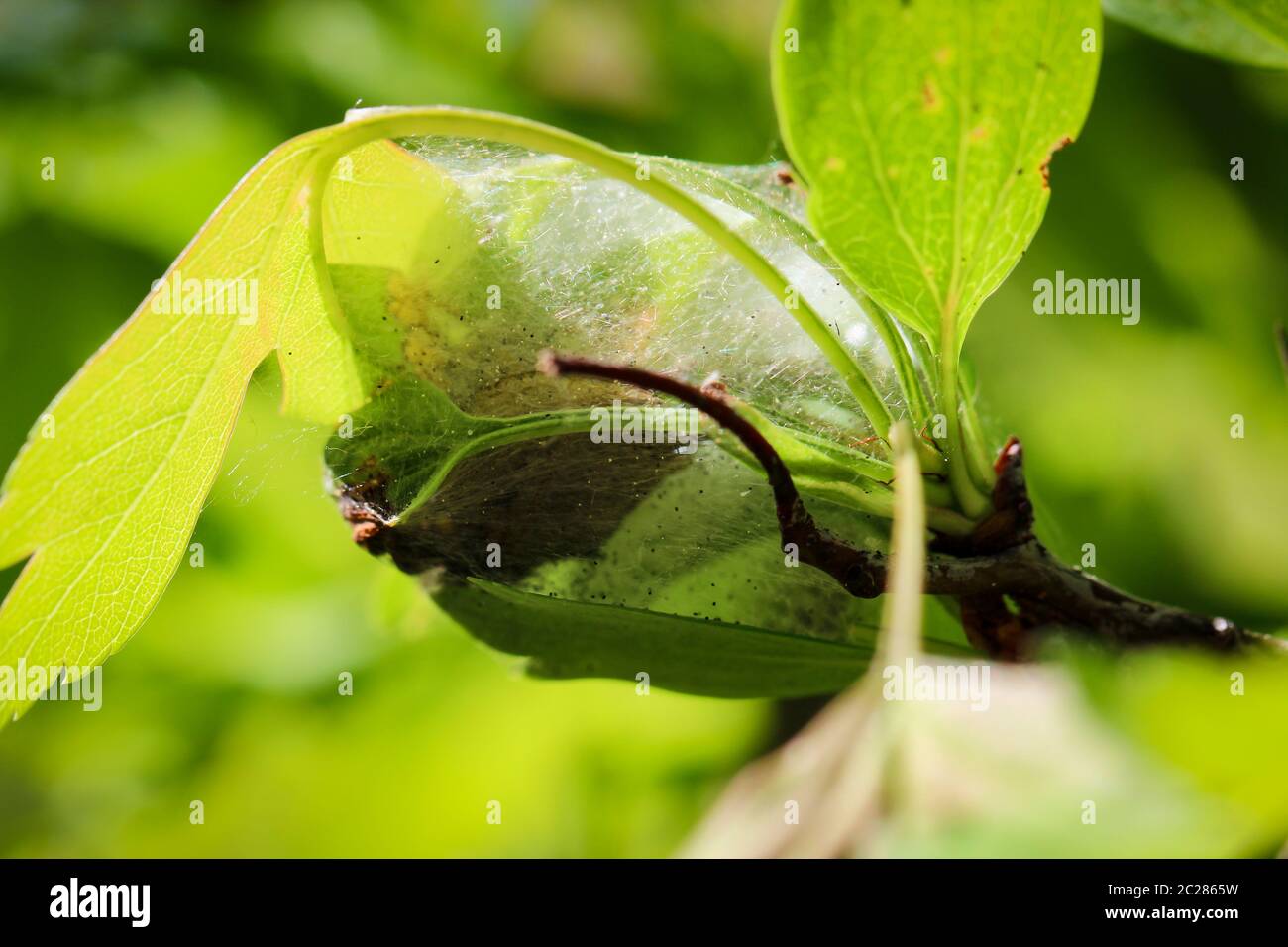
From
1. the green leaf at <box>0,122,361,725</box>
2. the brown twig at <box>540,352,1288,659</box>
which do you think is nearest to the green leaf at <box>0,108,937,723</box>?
the green leaf at <box>0,122,361,725</box>

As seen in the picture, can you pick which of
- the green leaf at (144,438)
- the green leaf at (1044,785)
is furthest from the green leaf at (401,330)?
the green leaf at (1044,785)

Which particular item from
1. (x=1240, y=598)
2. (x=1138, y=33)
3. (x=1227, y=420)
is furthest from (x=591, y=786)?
(x=1138, y=33)

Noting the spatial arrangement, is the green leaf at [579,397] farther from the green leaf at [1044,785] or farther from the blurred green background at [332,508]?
the blurred green background at [332,508]

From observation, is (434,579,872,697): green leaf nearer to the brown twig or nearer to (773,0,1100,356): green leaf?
the brown twig

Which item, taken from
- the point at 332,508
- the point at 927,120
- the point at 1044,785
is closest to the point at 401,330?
the point at 927,120
